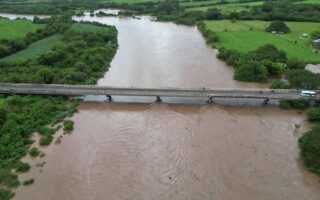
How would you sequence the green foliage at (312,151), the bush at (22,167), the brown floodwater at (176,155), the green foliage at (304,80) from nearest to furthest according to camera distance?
the brown floodwater at (176,155)
the green foliage at (312,151)
the bush at (22,167)
the green foliage at (304,80)

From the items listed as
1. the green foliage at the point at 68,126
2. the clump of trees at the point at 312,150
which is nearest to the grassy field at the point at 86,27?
the green foliage at the point at 68,126

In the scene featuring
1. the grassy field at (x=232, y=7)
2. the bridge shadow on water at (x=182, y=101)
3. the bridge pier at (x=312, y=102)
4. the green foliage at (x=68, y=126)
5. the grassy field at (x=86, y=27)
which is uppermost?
the grassy field at (x=232, y=7)

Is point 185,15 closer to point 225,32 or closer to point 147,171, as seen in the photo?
point 225,32

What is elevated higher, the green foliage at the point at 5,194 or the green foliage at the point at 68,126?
the green foliage at the point at 68,126

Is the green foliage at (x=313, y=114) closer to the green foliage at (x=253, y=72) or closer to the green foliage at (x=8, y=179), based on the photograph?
the green foliage at (x=253, y=72)

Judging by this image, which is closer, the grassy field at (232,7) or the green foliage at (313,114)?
the green foliage at (313,114)
